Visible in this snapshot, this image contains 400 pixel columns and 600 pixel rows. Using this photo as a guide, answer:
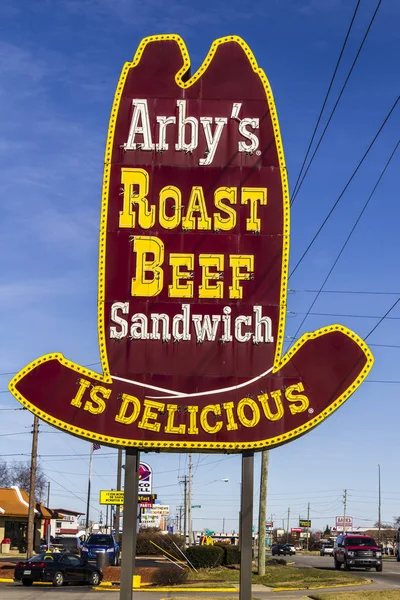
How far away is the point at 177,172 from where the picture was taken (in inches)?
679

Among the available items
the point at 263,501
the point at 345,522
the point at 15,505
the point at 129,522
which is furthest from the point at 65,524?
the point at 129,522

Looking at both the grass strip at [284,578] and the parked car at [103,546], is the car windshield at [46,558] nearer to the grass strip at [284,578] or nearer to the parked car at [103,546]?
the grass strip at [284,578]

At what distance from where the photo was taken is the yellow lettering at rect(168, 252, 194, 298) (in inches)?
659

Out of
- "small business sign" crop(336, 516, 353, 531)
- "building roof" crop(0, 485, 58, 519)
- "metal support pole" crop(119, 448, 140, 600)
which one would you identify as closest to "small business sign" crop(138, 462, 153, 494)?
"building roof" crop(0, 485, 58, 519)

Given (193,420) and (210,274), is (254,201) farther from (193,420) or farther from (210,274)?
(193,420)

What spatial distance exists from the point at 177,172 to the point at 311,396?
5.09 m

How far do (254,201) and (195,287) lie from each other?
205 centimetres

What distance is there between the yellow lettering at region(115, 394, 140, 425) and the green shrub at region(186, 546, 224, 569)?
2741 cm

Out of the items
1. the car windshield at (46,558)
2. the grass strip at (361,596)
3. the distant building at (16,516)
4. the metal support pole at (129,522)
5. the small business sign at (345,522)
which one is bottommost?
the small business sign at (345,522)

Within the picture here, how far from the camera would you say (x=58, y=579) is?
32.2 metres

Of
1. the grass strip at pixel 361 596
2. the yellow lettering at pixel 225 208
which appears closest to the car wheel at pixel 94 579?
the grass strip at pixel 361 596

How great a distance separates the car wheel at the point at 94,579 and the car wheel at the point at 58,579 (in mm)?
1255

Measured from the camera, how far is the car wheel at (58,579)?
32.1 meters

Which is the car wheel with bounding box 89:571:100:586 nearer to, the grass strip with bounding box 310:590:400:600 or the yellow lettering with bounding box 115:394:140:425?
the grass strip with bounding box 310:590:400:600
